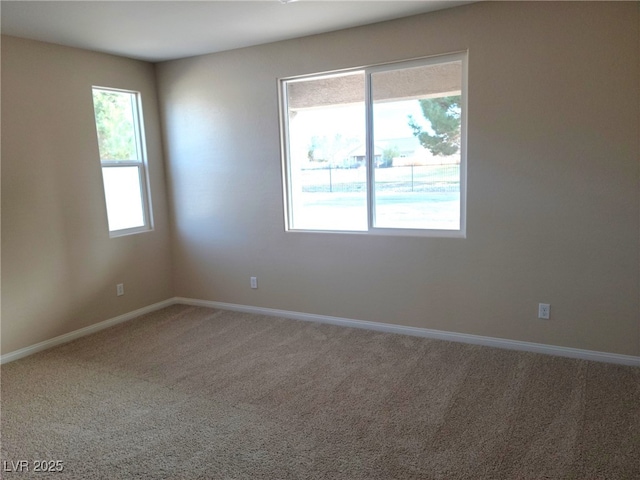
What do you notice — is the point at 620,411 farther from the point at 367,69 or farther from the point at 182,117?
the point at 182,117

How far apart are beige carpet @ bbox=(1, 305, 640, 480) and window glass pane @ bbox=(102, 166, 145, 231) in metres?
1.32

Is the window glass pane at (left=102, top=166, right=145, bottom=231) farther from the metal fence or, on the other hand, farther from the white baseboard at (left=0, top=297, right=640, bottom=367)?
the metal fence

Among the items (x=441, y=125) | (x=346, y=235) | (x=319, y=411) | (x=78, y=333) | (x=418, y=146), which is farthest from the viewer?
(x=78, y=333)

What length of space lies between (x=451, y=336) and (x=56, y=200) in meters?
3.52

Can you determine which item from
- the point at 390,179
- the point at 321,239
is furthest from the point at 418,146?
the point at 321,239

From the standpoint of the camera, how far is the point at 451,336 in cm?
359

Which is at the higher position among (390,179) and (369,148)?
(369,148)

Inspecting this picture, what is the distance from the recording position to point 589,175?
2965mm

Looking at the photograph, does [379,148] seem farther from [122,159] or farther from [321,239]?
[122,159]

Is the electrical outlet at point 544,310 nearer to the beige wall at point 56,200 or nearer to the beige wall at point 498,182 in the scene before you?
the beige wall at point 498,182

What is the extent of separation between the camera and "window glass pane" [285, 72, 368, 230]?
12.6 feet

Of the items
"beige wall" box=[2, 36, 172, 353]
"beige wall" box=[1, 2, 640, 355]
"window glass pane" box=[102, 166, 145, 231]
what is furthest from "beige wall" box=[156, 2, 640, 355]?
"beige wall" box=[2, 36, 172, 353]

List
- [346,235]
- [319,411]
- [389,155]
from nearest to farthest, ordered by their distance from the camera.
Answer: [319,411] → [389,155] → [346,235]

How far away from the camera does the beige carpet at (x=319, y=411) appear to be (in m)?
2.15
